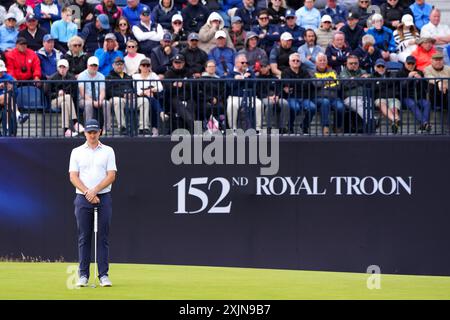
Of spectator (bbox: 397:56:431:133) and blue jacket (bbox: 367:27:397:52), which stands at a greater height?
blue jacket (bbox: 367:27:397:52)

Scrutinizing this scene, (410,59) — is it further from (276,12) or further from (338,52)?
(276,12)

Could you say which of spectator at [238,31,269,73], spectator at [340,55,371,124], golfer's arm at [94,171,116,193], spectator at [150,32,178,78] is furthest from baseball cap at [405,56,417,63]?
golfer's arm at [94,171,116,193]

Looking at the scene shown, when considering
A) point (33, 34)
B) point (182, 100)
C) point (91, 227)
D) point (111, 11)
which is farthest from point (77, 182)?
point (111, 11)

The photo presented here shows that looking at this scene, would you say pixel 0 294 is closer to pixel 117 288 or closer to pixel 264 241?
pixel 117 288

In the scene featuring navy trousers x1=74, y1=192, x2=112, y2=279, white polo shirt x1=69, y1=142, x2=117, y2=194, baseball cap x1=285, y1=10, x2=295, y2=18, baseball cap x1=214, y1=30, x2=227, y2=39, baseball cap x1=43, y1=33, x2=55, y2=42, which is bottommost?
navy trousers x1=74, y1=192, x2=112, y2=279

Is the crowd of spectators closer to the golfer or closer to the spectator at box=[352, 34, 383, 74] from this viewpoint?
the spectator at box=[352, 34, 383, 74]

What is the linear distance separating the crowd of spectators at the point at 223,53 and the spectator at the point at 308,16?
0.02 metres

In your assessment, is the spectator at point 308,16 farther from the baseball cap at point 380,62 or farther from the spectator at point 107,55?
the spectator at point 107,55

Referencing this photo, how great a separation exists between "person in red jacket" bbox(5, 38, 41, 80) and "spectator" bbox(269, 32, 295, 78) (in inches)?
147

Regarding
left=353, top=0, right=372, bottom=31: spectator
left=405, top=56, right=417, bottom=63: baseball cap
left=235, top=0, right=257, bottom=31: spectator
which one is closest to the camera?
left=405, top=56, right=417, bottom=63: baseball cap

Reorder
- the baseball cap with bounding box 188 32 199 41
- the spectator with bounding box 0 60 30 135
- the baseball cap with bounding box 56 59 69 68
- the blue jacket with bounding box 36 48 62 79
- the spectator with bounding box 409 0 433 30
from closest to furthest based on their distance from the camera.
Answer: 1. the spectator with bounding box 0 60 30 135
2. the baseball cap with bounding box 56 59 69 68
3. the blue jacket with bounding box 36 48 62 79
4. the baseball cap with bounding box 188 32 199 41
5. the spectator with bounding box 409 0 433 30

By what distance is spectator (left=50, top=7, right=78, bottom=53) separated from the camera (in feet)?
67.1

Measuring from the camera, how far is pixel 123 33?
20562 millimetres

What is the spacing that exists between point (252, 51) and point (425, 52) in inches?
111
